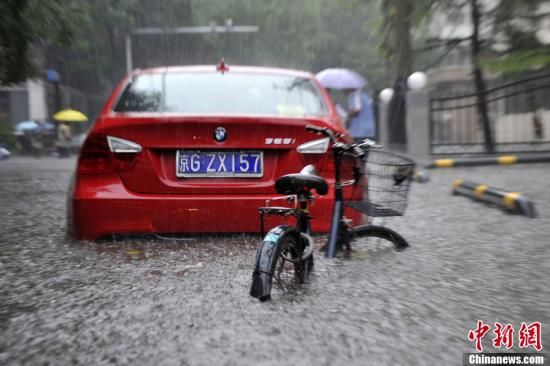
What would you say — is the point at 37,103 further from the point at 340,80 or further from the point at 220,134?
the point at 220,134

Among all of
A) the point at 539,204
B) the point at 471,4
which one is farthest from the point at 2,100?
the point at 539,204

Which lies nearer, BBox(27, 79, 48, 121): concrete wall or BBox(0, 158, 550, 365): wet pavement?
BBox(0, 158, 550, 365): wet pavement

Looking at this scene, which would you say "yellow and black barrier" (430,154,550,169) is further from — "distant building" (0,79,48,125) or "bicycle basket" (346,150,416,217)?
"distant building" (0,79,48,125)

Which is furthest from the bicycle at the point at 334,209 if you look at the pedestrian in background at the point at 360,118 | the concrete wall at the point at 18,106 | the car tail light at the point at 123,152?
the concrete wall at the point at 18,106

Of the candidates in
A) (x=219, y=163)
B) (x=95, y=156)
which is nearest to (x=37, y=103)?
(x=95, y=156)

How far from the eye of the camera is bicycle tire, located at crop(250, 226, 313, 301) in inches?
119

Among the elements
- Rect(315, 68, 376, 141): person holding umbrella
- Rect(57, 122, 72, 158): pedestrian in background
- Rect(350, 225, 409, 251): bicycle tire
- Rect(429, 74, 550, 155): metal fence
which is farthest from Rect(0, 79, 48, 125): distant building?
Rect(350, 225, 409, 251): bicycle tire

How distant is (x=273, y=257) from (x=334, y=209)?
92 cm

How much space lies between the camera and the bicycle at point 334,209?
3074mm

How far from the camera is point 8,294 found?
3.40 m

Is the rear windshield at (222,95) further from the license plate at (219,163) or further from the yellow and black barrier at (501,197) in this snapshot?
the yellow and black barrier at (501,197)

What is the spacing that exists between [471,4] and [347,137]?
1246 centimetres

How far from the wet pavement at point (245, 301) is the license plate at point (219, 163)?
547 millimetres

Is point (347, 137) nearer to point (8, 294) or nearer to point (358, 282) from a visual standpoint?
point (358, 282)
